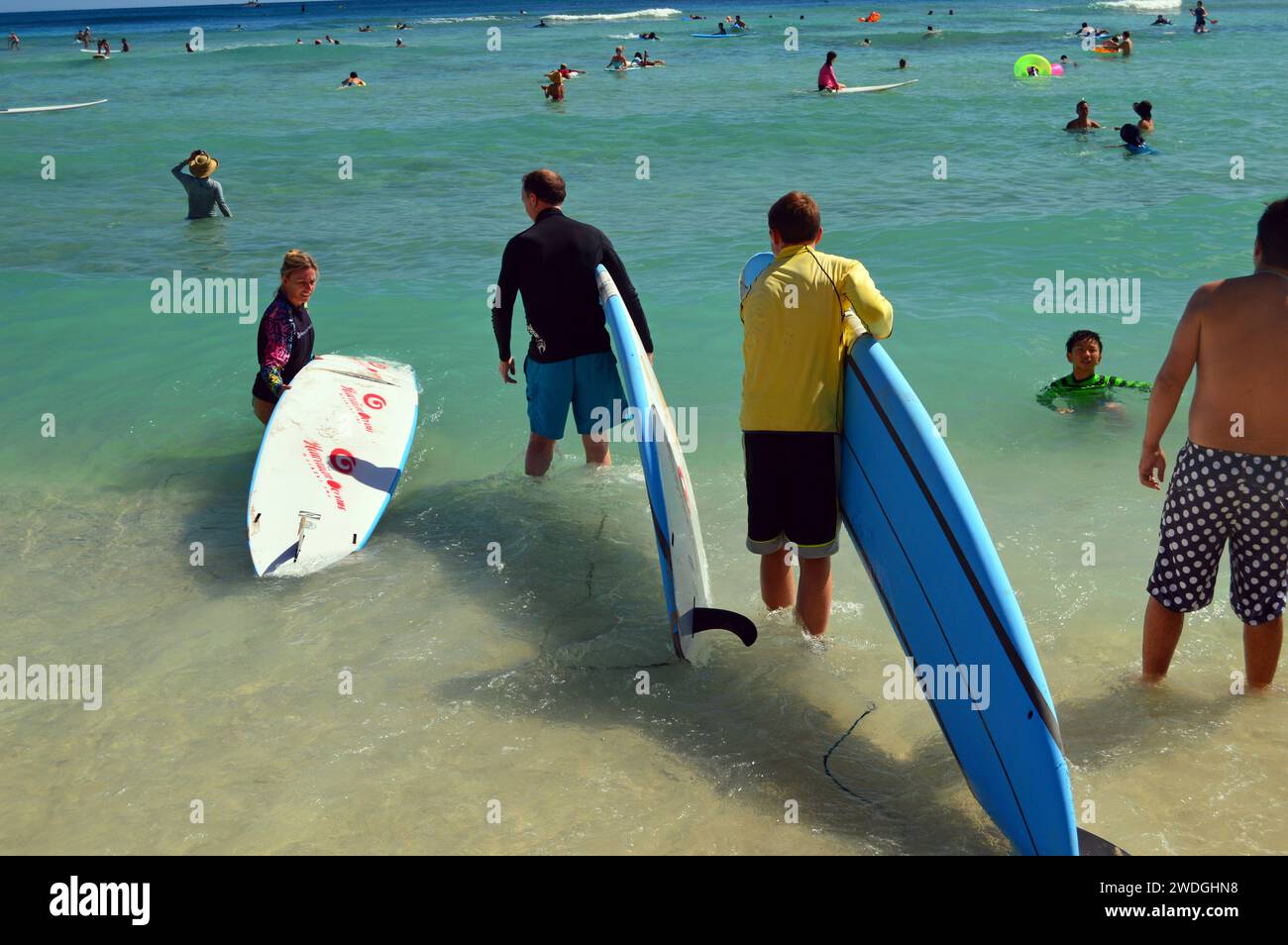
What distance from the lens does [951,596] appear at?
3309 millimetres

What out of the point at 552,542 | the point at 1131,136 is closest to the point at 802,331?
the point at 552,542

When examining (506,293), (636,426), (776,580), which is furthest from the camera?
(506,293)

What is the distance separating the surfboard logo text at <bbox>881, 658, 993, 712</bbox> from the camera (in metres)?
3.18

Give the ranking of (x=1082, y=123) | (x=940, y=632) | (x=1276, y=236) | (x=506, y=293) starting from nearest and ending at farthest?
(x=1276, y=236) < (x=940, y=632) < (x=506, y=293) < (x=1082, y=123)

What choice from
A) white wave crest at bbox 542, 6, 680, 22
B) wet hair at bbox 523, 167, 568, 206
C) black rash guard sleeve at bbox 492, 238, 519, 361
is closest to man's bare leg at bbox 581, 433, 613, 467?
black rash guard sleeve at bbox 492, 238, 519, 361

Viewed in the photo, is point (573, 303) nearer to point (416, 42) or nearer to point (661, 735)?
point (661, 735)

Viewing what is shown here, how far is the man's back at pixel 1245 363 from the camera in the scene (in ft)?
10.7

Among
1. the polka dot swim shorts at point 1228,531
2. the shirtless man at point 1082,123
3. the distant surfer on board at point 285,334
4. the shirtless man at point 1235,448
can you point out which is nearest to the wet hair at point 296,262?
the distant surfer on board at point 285,334

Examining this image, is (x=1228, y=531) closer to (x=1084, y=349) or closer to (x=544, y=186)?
(x=1084, y=349)

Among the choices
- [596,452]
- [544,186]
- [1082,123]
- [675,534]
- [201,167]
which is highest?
[1082,123]

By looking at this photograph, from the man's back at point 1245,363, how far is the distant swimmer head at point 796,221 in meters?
1.27

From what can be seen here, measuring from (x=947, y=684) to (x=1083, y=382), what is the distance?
12.6 feet

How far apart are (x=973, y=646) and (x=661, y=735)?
46.6 inches
